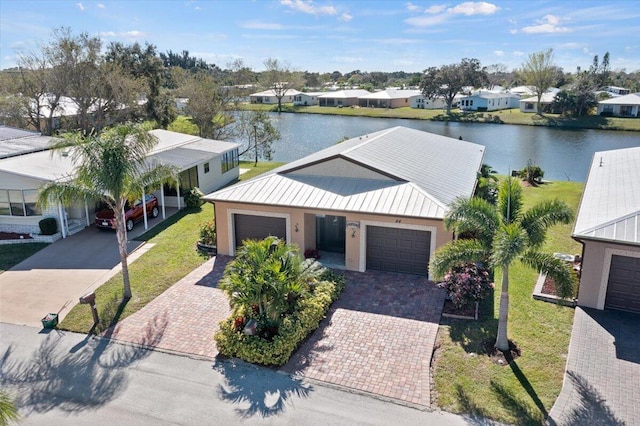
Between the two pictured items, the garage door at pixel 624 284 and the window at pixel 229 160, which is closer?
the garage door at pixel 624 284

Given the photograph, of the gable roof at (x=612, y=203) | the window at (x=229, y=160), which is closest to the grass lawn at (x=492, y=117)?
the window at (x=229, y=160)

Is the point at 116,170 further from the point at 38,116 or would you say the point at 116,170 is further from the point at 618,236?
the point at 38,116

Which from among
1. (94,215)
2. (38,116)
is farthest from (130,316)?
(38,116)

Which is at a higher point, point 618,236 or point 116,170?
point 116,170

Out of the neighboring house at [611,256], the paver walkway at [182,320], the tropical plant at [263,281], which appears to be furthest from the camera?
the neighboring house at [611,256]

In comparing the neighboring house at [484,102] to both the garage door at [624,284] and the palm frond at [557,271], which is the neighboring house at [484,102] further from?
the palm frond at [557,271]

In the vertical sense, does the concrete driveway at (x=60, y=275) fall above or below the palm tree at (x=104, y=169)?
below

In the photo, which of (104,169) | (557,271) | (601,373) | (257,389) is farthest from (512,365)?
(104,169)

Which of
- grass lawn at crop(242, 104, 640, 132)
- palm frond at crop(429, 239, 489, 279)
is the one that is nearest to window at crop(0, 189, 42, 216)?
palm frond at crop(429, 239, 489, 279)
